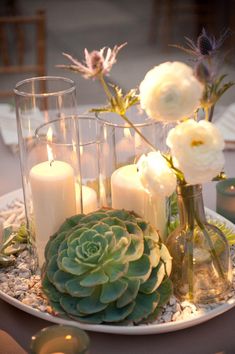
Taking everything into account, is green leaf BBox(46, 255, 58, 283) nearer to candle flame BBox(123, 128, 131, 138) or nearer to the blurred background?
candle flame BBox(123, 128, 131, 138)

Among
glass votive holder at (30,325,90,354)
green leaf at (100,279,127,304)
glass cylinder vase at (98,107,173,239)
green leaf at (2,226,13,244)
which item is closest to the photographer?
glass votive holder at (30,325,90,354)

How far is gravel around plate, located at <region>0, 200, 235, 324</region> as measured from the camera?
3.05 ft

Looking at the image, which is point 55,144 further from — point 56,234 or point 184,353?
point 184,353

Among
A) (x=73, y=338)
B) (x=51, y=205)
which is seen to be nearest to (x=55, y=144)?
(x=51, y=205)

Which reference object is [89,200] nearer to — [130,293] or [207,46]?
[130,293]

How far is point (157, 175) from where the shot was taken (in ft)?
2.74

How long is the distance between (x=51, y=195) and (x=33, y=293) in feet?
0.51

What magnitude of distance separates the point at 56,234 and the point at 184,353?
0.84 feet

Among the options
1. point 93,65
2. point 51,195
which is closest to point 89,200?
point 51,195

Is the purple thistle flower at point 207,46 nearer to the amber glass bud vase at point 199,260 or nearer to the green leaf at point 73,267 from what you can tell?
the amber glass bud vase at point 199,260

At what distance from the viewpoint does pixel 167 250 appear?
37.1 inches

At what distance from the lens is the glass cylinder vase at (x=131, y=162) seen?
3.22 feet

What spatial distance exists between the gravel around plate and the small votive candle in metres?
0.11

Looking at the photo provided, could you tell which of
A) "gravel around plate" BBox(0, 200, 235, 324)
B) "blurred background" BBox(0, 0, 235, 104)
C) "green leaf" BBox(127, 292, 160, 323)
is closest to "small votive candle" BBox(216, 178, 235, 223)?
"gravel around plate" BBox(0, 200, 235, 324)
